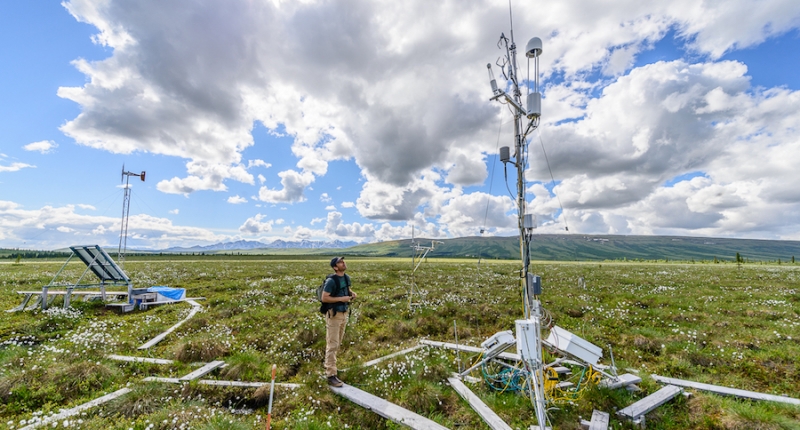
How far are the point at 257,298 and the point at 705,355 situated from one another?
21.3 meters

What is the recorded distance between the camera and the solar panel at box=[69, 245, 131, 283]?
16.8m

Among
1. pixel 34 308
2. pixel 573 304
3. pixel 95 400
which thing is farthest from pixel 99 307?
pixel 573 304

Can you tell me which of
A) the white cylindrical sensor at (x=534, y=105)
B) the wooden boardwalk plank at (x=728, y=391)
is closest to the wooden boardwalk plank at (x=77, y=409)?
the white cylindrical sensor at (x=534, y=105)

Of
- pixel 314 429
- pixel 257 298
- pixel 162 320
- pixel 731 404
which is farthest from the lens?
pixel 257 298

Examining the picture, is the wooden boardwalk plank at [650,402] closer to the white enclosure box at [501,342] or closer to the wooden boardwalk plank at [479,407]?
the white enclosure box at [501,342]

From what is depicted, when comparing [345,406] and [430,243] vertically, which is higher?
[430,243]

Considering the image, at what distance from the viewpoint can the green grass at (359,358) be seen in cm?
706

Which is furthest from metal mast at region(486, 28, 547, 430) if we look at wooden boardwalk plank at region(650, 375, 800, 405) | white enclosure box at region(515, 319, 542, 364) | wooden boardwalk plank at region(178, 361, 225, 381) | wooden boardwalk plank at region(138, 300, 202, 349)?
wooden boardwalk plank at region(138, 300, 202, 349)

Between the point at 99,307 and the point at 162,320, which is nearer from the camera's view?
the point at 162,320

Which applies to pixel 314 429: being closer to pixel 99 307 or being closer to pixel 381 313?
pixel 381 313

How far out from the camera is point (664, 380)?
8648mm

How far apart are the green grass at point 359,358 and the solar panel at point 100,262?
5.89ft

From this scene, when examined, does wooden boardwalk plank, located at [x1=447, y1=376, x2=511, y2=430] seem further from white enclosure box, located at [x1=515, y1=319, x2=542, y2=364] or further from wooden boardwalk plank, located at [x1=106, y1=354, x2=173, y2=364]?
wooden boardwalk plank, located at [x1=106, y1=354, x2=173, y2=364]

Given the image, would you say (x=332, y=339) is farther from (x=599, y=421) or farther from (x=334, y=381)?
(x=599, y=421)
